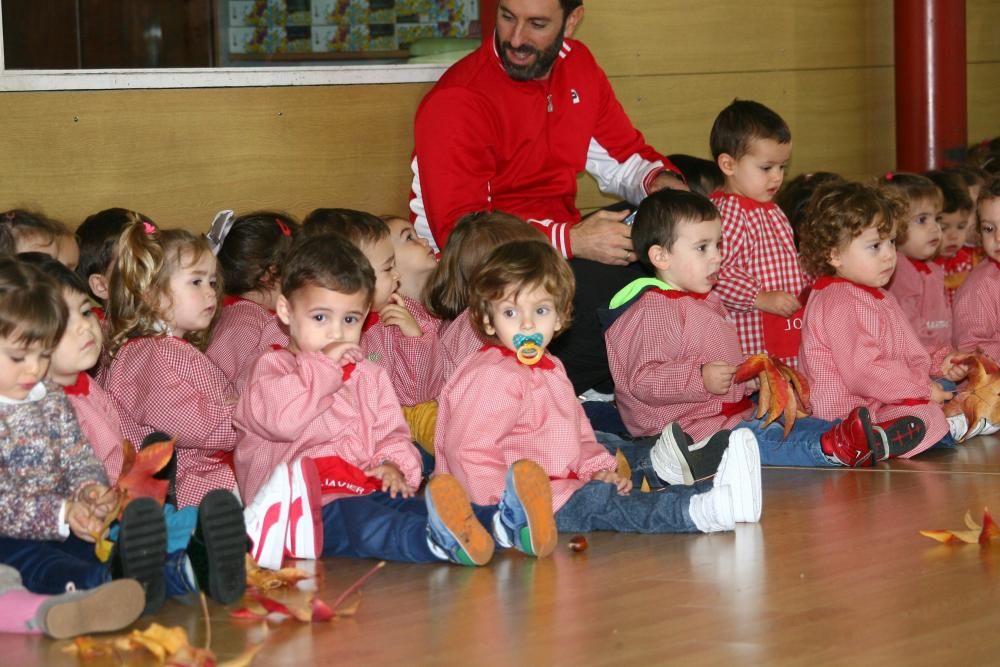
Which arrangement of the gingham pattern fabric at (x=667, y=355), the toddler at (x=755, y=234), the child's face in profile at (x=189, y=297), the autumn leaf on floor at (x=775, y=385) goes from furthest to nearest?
the toddler at (x=755, y=234), the gingham pattern fabric at (x=667, y=355), the autumn leaf on floor at (x=775, y=385), the child's face in profile at (x=189, y=297)

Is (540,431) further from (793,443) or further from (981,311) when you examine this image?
(981,311)

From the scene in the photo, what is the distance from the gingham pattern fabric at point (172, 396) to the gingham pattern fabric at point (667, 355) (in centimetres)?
136

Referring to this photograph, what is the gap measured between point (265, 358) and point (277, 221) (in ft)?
4.24

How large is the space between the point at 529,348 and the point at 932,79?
14.9 feet

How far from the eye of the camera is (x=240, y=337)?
4.70 metres

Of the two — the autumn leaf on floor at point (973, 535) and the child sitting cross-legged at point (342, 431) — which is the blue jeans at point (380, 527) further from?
the autumn leaf on floor at point (973, 535)

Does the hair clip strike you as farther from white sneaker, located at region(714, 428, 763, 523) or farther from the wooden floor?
white sneaker, located at region(714, 428, 763, 523)

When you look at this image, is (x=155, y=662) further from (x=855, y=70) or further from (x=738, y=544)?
(x=855, y=70)

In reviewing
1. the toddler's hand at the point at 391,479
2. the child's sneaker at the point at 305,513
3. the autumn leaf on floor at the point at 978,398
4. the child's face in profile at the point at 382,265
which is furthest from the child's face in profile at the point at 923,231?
the child's sneaker at the point at 305,513

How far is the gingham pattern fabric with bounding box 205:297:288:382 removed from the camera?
466 centimetres

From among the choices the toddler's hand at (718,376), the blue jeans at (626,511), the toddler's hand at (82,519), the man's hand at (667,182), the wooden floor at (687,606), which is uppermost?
the man's hand at (667,182)

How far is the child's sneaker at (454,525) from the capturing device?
3.41 meters

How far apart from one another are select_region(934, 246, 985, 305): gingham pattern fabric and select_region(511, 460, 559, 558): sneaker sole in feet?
11.0

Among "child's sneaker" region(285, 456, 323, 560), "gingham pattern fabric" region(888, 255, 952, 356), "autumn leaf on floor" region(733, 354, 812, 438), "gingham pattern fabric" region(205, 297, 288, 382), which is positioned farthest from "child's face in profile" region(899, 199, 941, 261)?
"child's sneaker" region(285, 456, 323, 560)
